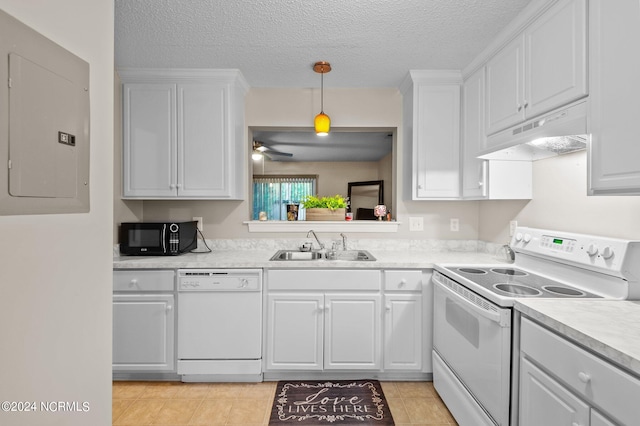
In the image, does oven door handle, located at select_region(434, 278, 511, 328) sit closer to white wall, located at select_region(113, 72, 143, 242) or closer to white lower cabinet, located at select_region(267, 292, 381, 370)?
white lower cabinet, located at select_region(267, 292, 381, 370)

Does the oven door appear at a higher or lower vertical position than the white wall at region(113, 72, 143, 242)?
lower

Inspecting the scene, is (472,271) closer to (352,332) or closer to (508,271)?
(508,271)

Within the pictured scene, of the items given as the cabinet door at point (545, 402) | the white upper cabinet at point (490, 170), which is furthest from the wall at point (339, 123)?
the cabinet door at point (545, 402)

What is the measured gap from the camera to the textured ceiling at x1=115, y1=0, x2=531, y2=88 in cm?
186

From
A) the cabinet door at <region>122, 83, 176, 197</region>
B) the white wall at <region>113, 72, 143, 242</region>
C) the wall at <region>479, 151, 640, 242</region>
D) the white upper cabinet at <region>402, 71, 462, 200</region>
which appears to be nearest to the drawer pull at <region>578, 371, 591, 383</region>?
the wall at <region>479, 151, 640, 242</region>

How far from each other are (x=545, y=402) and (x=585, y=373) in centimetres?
27

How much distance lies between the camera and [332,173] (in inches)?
309

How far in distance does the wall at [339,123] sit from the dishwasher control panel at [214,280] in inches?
27.7

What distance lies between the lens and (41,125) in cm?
84

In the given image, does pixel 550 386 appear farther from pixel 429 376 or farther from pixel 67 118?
pixel 67 118

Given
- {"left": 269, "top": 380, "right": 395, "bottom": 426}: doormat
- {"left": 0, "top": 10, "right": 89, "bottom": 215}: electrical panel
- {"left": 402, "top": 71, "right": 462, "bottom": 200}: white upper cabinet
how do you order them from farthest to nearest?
{"left": 402, "top": 71, "right": 462, "bottom": 200}: white upper cabinet, {"left": 269, "top": 380, "right": 395, "bottom": 426}: doormat, {"left": 0, "top": 10, "right": 89, "bottom": 215}: electrical panel

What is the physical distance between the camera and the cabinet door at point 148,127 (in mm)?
2695

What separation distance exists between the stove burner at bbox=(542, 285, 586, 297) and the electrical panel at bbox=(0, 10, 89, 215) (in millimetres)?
1970

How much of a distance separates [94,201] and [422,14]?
6.05 ft
